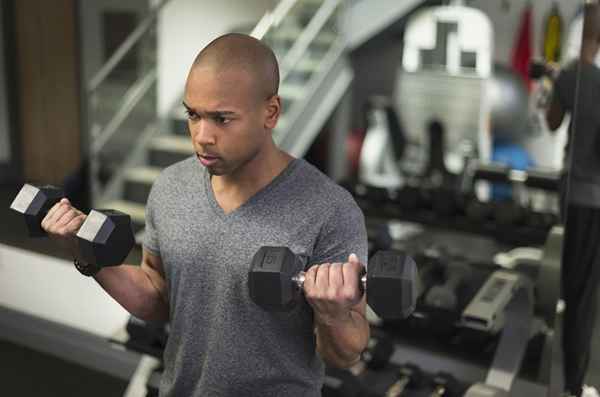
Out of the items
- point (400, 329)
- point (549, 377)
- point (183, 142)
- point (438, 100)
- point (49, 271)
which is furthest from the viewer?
point (438, 100)

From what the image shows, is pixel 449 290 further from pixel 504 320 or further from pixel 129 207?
pixel 129 207

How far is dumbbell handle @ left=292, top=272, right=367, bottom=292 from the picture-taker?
948 mm

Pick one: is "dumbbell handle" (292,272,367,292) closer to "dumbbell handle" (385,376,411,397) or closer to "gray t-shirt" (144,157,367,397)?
"gray t-shirt" (144,157,367,397)

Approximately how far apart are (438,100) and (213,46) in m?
3.66

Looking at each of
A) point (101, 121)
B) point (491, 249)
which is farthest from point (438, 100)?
point (101, 121)

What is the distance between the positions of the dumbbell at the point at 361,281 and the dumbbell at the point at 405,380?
1292 mm

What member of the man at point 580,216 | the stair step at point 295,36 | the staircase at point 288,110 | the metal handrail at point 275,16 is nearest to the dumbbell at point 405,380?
the man at point 580,216

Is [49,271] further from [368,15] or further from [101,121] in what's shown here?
[368,15]

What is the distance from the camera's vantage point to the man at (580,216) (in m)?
2.28

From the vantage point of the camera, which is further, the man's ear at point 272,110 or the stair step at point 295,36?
the stair step at point 295,36

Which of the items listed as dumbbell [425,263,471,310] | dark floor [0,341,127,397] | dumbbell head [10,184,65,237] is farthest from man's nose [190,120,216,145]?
dark floor [0,341,127,397]

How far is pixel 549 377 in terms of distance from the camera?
89.4 inches

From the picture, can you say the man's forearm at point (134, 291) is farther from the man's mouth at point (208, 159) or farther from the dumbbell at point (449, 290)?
the dumbbell at point (449, 290)

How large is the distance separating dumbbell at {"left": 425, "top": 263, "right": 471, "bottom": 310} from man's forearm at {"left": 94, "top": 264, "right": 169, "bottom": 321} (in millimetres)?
1315
